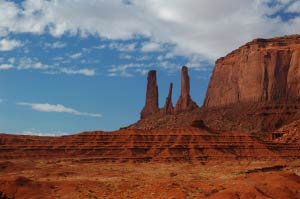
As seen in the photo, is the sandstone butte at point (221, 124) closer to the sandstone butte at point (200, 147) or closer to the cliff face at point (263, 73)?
the cliff face at point (263, 73)

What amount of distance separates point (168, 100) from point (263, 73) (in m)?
34.3

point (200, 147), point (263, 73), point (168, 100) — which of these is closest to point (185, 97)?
point (168, 100)

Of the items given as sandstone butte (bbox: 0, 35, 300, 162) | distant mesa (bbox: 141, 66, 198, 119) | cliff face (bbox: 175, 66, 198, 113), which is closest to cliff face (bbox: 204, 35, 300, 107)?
sandstone butte (bbox: 0, 35, 300, 162)

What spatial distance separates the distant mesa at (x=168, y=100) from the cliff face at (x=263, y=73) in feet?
32.4

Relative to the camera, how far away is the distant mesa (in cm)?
15850

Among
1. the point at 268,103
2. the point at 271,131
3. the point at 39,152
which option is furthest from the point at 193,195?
the point at 268,103

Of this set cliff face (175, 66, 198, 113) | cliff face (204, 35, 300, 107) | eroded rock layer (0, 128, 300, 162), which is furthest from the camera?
cliff face (175, 66, 198, 113)

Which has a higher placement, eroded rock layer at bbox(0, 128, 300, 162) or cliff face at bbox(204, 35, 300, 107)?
cliff face at bbox(204, 35, 300, 107)

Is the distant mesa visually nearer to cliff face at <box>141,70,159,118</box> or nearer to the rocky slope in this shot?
cliff face at <box>141,70,159,118</box>

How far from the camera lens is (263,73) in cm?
14812

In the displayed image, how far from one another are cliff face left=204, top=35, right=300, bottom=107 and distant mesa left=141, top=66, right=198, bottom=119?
9891 millimetres

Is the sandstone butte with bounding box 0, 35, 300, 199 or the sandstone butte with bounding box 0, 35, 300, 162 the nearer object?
the sandstone butte with bounding box 0, 35, 300, 199

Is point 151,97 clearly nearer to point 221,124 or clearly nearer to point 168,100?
point 168,100

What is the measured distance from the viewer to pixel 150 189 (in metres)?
41.8
